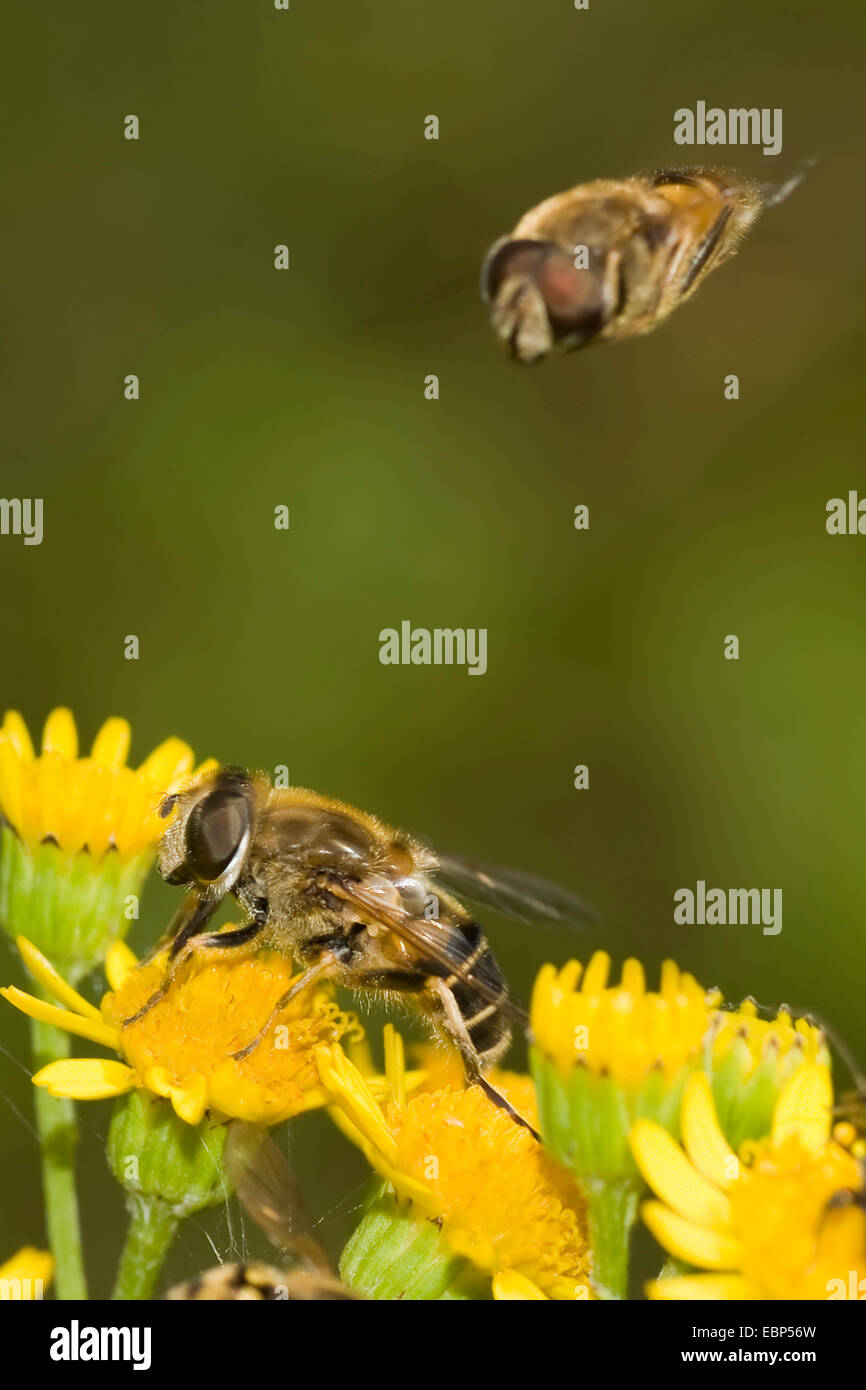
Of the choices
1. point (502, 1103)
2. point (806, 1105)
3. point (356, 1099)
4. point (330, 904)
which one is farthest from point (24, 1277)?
point (806, 1105)

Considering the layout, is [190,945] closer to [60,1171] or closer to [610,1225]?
[60,1171]

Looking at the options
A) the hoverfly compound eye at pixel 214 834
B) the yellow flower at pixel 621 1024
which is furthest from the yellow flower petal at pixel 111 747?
the yellow flower at pixel 621 1024

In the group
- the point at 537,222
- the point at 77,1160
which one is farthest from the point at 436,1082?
the point at 537,222

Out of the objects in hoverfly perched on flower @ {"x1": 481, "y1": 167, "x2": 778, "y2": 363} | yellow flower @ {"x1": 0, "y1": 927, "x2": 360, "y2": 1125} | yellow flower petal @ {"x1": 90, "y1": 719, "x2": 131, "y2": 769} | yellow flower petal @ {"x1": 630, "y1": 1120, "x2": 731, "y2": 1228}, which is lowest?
yellow flower petal @ {"x1": 630, "y1": 1120, "x2": 731, "y2": 1228}

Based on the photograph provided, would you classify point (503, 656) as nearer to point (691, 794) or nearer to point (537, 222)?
point (691, 794)

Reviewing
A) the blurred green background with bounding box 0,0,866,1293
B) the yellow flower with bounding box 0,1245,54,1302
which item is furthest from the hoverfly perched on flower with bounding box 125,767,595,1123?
the blurred green background with bounding box 0,0,866,1293

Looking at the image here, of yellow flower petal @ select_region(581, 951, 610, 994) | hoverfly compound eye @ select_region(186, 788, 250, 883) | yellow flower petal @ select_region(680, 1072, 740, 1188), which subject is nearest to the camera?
yellow flower petal @ select_region(680, 1072, 740, 1188)

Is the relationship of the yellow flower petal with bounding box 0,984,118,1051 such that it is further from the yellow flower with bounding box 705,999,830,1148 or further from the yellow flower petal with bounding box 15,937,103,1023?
the yellow flower with bounding box 705,999,830,1148
